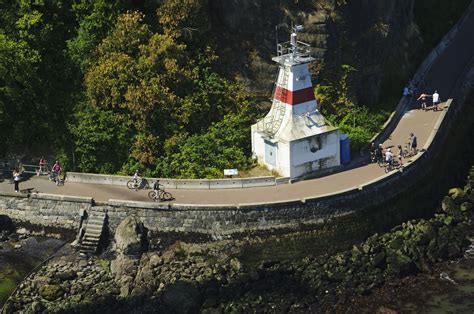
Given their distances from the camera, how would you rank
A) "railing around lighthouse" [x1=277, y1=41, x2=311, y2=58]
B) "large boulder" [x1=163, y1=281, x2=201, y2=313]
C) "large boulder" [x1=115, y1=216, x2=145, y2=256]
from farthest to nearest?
"railing around lighthouse" [x1=277, y1=41, x2=311, y2=58] < "large boulder" [x1=115, y1=216, x2=145, y2=256] < "large boulder" [x1=163, y1=281, x2=201, y2=313]

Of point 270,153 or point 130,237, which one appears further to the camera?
point 270,153

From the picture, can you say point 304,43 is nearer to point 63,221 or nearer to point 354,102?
point 354,102

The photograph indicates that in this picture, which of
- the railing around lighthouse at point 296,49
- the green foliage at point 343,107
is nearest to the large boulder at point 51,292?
the railing around lighthouse at point 296,49

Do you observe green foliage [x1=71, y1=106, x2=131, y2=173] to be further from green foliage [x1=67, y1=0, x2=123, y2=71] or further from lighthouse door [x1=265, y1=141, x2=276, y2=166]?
lighthouse door [x1=265, y1=141, x2=276, y2=166]

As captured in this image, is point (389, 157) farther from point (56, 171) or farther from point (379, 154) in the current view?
point (56, 171)

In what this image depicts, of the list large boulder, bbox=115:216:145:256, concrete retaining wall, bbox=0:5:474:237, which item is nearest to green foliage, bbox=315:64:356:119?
concrete retaining wall, bbox=0:5:474:237

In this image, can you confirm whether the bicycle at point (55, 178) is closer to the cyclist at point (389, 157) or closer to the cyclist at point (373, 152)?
the cyclist at point (373, 152)

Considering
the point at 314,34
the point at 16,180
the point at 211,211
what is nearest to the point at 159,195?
the point at 211,211
